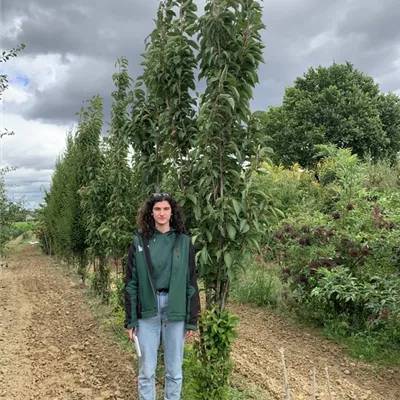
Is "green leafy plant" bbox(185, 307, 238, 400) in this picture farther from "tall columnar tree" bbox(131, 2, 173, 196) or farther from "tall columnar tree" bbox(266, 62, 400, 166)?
"tall columnar tree" bbox(266, 62, 400, 166)

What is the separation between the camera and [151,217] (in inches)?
128

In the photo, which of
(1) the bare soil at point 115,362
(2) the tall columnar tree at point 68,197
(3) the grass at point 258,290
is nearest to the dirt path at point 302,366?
(1) the bare soil at point 115,362

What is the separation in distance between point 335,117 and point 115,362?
2044 centimetres

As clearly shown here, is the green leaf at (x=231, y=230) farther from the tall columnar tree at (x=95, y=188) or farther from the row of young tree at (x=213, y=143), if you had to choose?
the tall columnar tree at (x=95, y=188)

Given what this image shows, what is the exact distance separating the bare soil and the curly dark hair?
1845 mm

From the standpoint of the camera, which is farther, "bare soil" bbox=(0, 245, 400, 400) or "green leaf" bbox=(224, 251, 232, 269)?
"bare soil" bbox=(0, 245, 400, 400)

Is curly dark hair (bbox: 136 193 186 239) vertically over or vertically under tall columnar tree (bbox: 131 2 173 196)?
under

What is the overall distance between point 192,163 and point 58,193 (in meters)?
11.2

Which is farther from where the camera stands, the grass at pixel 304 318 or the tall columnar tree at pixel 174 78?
the grass at pixel 304 318

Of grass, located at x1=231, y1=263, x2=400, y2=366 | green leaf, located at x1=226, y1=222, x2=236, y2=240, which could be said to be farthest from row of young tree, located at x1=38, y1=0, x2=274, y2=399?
grass, located at x1=231, y1=263, x2=400, y2=366

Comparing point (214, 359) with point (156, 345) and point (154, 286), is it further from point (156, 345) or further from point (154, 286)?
point (154, 286)

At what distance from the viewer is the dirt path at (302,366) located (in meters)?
4.30

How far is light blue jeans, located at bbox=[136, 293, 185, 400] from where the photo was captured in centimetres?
311

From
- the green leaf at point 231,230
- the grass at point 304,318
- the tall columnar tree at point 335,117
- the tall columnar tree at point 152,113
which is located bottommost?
the grass at point 304,318
